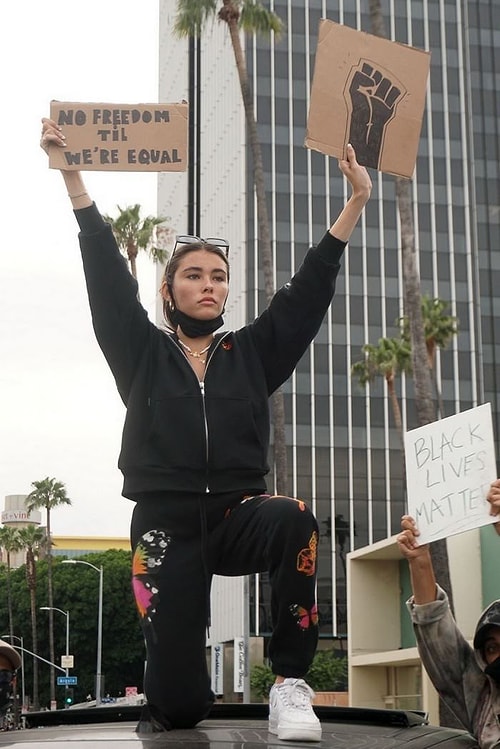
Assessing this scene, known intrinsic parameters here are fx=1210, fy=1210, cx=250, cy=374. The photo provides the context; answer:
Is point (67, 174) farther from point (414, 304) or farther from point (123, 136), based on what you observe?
point (414, 304)

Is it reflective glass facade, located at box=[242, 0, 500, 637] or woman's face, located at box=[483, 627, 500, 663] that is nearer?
woman's face, located at box=[483, 627, 500, 663]

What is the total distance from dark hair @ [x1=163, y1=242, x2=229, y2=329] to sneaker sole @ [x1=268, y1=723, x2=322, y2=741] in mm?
1297

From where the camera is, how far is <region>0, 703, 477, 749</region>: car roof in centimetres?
241

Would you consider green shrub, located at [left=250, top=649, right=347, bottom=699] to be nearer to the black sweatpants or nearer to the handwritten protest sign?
the handwritten protest sign

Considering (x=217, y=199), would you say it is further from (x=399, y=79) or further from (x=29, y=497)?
(x=399, y=79)

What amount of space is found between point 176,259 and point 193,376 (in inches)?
15.8

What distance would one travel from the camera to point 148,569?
3051 millimetres

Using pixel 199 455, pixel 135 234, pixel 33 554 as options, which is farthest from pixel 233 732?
pixel 33 554

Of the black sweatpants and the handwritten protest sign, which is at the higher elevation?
the handwritten protest sign

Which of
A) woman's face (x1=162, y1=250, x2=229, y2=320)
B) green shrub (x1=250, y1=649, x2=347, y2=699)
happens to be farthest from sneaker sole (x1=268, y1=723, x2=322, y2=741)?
green shrub (x1=250, y1=649, x2=347, y2=699)

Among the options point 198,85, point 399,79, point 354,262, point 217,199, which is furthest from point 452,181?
point 399,79

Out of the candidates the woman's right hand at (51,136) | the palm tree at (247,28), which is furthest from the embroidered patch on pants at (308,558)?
the palm tree at (247,28)

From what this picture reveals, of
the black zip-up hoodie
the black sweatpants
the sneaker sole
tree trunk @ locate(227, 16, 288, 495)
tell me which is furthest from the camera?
tree trunk @ locate(227, 16, 288, 495)

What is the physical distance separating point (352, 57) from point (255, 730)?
6.60 ft
